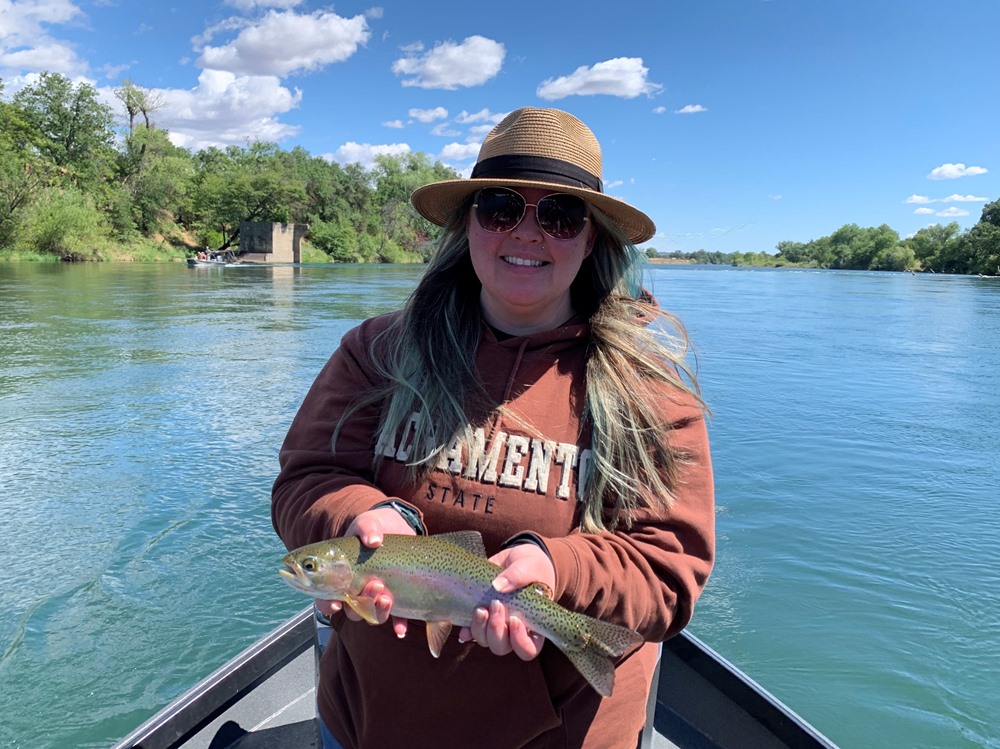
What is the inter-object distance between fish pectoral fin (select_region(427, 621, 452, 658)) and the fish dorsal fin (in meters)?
0.20

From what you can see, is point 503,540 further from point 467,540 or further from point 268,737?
point 268,737

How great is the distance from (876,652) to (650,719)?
13.3 ft

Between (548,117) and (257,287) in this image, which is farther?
(257,287)

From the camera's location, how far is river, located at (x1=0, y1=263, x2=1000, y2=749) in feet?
16.4

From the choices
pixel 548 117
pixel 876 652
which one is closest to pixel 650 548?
pixel 548 117

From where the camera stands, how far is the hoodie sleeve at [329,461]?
1.93 m

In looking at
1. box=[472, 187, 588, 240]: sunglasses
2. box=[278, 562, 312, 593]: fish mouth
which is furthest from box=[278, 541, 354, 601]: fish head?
box=[472, 187, 588, 240]: sunglasses

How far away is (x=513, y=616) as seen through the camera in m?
1.75

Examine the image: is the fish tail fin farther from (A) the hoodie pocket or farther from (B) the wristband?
(B) the wristband

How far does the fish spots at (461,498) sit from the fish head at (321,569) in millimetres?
311

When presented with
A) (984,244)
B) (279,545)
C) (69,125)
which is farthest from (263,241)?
(984,244)

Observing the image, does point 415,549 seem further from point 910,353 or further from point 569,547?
point 910,353

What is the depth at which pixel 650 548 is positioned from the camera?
184 centimetres

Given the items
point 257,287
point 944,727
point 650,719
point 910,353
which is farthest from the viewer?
point 257,287
